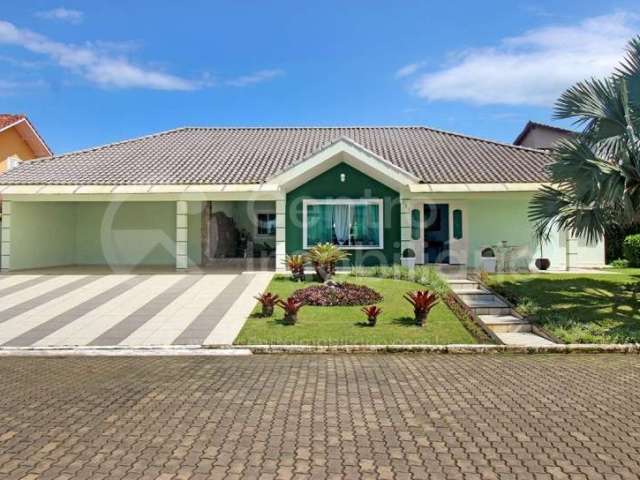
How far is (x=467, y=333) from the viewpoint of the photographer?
11.6 meters

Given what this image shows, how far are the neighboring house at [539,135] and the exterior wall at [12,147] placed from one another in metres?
33.6

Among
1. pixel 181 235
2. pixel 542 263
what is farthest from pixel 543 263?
pixel 181 235

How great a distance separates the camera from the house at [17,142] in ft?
95.6

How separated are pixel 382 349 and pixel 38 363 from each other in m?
6.73

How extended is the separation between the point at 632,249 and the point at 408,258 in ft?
36.2

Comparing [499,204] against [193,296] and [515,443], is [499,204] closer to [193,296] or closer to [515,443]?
[193,296]

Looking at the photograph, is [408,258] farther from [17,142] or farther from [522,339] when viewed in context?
[17,142]

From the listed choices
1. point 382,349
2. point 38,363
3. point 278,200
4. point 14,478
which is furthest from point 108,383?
point 278,200

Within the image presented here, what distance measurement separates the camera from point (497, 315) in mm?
13664

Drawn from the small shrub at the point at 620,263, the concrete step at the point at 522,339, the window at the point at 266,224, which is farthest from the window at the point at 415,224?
the small shrub at the point at 620,263

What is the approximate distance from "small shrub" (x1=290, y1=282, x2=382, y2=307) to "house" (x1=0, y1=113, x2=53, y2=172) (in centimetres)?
2295

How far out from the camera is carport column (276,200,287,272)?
19.7 m

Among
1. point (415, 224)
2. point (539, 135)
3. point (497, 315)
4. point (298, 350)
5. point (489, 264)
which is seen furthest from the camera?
point (539, 135)

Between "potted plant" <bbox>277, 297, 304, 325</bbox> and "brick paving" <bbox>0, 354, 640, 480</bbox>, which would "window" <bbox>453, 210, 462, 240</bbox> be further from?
"brick paving" <bbox>0, 354, 640, 480</bbox>
